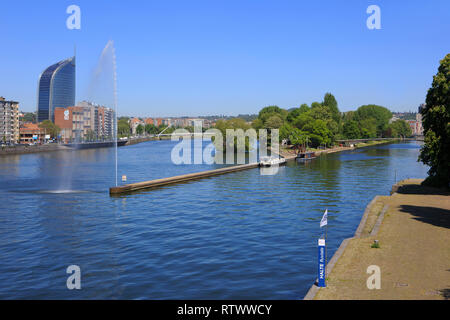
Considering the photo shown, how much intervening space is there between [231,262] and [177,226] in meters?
12.2

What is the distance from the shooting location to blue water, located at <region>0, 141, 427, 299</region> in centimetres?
2331

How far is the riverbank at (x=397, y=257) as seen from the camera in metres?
18.5

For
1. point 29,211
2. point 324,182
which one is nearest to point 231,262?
point 29,211

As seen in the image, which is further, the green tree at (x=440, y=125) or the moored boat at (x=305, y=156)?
the moored boat at (x=305, y=156)

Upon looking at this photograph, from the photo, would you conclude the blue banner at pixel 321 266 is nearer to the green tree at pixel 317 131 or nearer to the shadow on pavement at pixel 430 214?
the shadow on pavement at pixel 430 214

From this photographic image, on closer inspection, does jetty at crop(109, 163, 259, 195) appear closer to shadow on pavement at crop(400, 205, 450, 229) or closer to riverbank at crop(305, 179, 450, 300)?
riverbank at crop(305, 179, 450, 300)

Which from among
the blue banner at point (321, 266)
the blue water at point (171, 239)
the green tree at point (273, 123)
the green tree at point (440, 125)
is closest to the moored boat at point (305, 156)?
the green tree at point (273, 123)

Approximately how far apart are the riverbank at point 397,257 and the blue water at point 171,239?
2.35 m

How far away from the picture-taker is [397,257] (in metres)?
23.5

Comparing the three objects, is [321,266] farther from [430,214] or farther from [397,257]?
[430,214]

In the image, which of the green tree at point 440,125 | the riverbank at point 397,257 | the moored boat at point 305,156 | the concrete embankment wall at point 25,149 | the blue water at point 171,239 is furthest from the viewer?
the concrete embankment wall at point 25,149
